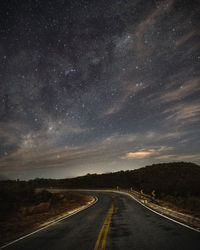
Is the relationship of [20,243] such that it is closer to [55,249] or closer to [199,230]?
[55,249]

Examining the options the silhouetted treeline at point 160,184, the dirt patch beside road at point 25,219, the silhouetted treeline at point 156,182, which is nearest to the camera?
the dirt patch beside road at point 25,219

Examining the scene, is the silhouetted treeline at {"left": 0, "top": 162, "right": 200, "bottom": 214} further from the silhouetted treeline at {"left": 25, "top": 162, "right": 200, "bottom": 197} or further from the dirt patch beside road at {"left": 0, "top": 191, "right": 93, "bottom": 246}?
the dirt patch beside road at {"left": 0, "top": 191, "right": 93, "bottom": 246}

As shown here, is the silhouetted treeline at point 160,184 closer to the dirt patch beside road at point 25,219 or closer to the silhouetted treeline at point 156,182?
the silhouetted treeline at point 156,182

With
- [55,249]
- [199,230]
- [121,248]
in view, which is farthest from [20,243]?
[199,230]

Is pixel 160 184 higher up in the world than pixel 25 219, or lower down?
lower down

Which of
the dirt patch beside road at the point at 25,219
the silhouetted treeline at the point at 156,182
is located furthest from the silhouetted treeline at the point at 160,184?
the dirt patch beside road at the point at 25,219

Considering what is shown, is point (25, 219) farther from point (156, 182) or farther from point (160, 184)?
point (156, 182)

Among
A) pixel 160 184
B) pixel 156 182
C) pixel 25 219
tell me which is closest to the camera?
pixel 25 219

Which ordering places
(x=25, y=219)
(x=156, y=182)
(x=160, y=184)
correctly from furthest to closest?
1. (x=156, y=182)
2. (x=160, y=184)
3. (x=25, y=219)

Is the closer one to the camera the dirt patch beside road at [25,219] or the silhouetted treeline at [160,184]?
the dirt patch beside road at [25,219]

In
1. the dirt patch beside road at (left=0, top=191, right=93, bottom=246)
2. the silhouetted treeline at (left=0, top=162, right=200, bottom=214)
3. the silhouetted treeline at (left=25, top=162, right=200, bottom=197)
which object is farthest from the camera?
the silhouetted treeline at (left=25, top=162, right=200, bottom=197)

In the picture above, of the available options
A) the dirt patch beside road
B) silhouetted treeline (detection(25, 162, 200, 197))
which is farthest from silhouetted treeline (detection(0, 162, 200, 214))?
the dirt patch beside road

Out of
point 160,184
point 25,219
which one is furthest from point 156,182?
point 25,219

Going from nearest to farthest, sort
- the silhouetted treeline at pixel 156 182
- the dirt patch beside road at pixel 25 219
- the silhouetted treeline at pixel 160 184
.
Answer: the dirt patch beside road at pixel 25 219
the silhouetted treeline at pixel 160 184
the silhouetted treeline at pixel 156 182
